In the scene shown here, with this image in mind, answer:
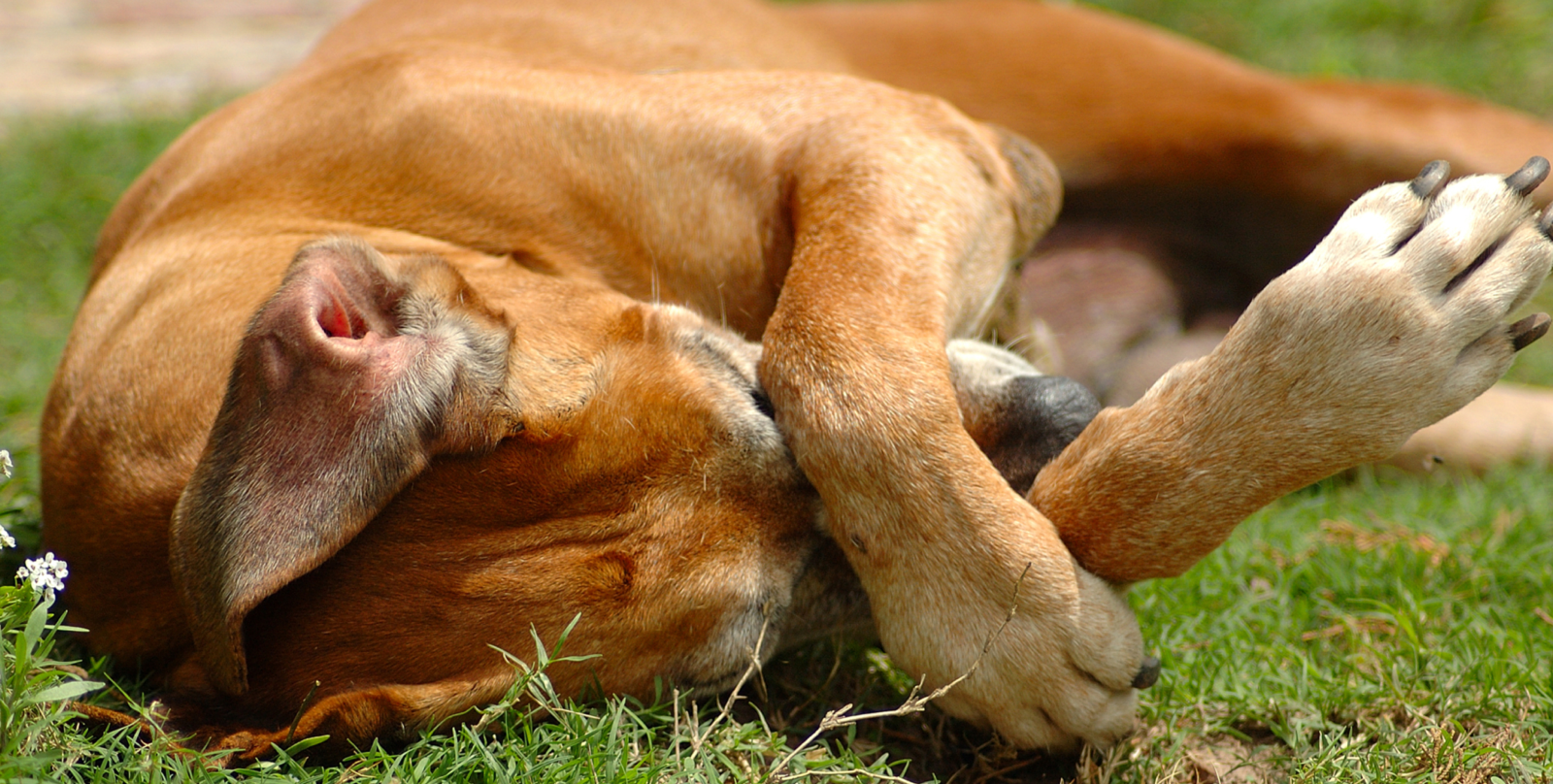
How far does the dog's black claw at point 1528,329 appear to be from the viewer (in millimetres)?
1991

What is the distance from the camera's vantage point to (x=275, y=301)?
1.89m

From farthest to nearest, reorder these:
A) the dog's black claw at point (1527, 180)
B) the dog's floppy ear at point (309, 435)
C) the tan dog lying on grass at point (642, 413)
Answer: the dog's black claw at point (1527, 180), the tan dog lying on grass at point (642, 413), the dog's floppy ear at point (309, 435)

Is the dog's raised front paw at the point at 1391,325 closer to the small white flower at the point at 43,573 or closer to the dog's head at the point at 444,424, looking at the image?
the dog's head at the point at 444,424

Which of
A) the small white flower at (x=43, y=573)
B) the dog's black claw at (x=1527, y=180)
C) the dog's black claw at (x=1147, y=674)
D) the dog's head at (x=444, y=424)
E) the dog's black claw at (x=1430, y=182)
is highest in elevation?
A: the dog's black claw at (x=1527, y=180)

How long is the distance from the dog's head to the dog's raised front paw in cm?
84

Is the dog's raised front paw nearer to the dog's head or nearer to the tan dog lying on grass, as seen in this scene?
the tan dog lying on grass

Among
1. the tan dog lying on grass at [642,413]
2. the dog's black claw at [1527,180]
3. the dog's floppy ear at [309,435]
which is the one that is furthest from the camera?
the dog's black claw at [1527,180]

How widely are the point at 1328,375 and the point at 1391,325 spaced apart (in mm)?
122

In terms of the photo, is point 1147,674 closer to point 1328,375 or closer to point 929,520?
point 929,520

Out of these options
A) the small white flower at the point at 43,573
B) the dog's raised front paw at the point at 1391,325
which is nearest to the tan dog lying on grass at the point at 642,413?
the dog's raised front paw at the point at 1391,325

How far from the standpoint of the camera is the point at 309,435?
6.14ft

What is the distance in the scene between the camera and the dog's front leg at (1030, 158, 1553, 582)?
1978 mm

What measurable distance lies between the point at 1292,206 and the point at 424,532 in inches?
120

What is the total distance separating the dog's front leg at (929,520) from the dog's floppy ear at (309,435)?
551 millimetres
